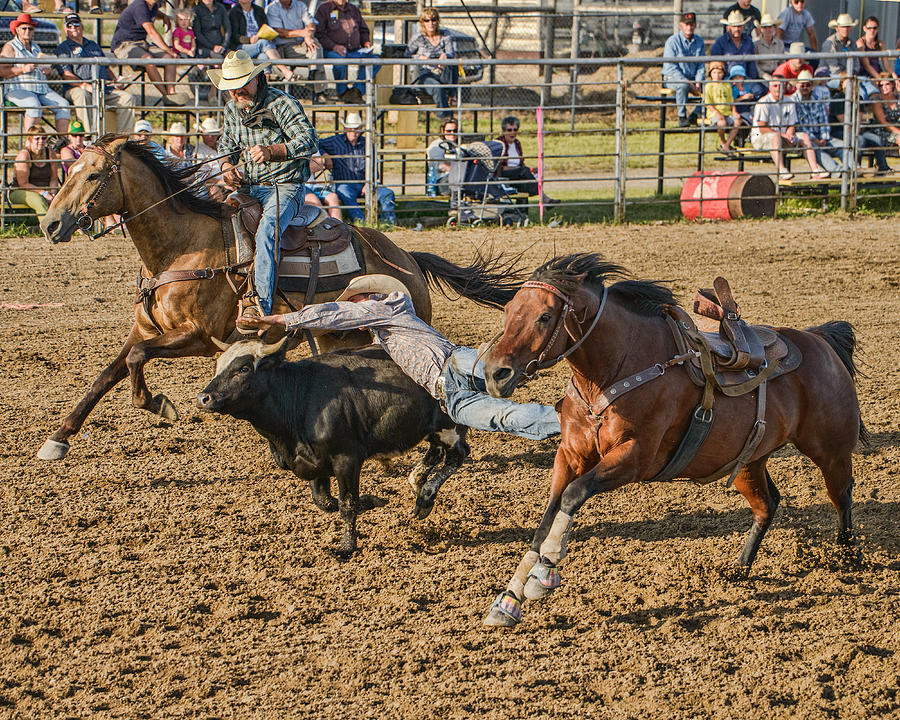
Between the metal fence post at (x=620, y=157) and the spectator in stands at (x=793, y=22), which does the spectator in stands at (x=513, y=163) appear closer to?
the metal fence post at (x=620, y=157)

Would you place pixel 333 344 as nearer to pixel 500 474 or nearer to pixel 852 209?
pixel 500 474

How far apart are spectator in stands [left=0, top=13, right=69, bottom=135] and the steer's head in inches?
366

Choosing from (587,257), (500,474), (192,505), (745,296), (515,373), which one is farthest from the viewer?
(745,296)

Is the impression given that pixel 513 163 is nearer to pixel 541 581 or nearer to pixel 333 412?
pixel 333 412

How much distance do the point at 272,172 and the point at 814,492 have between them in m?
3.91

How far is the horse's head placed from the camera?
6.94 metres

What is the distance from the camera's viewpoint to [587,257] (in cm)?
454

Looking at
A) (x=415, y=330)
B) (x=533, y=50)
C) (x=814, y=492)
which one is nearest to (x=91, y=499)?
(x=415, y=330)

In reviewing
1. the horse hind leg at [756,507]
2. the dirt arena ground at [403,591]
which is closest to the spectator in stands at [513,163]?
the dirt arena ground at [403,591]

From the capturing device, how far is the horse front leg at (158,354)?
6.78 metres

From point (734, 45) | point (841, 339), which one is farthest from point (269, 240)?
point (734, 45)

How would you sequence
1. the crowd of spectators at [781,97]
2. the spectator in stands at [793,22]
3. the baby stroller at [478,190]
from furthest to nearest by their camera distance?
the spectator in stands at [793,22]
the crowd of spectators at [781,97]
the baby stroller at [478,190]

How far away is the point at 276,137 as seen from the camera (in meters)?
7.19

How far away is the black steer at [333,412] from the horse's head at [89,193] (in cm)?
201
